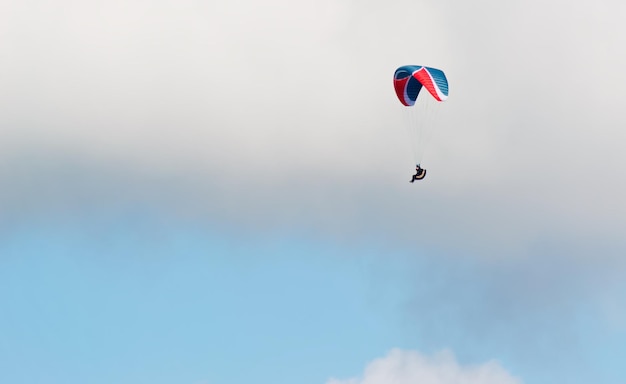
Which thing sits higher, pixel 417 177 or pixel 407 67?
pixel 407 67

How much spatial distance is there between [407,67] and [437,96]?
11180 millimetres

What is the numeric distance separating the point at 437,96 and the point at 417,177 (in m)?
11.2

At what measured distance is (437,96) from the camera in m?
186

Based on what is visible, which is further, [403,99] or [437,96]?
[403,99]

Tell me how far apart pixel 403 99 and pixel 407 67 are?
455 cm

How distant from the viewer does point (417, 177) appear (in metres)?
193

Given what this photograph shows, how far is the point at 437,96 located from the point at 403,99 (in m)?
13.3

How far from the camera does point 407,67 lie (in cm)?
19625

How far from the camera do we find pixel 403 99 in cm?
19912

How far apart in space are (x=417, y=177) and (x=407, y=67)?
43.1 feet
